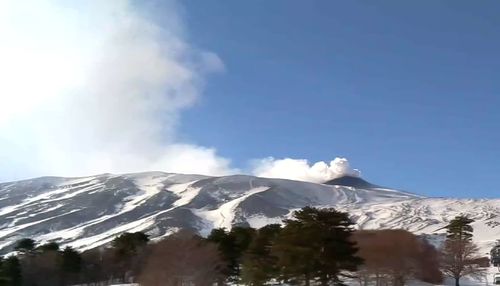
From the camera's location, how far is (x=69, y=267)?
9581 centimetres

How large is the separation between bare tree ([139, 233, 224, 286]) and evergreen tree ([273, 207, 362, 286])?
47.4 feet

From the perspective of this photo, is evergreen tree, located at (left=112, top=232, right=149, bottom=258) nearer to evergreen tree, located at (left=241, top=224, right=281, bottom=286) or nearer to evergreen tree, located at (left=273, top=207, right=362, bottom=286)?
evergreen tree, located at (left=241, top=224, right=281, bottom=286)

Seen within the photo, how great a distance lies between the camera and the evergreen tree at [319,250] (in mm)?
49719

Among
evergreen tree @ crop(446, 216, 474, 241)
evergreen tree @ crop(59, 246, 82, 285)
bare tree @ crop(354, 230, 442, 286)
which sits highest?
evergreen tree @ crop(446, 216, 474, 241)

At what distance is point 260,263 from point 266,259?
949 mm

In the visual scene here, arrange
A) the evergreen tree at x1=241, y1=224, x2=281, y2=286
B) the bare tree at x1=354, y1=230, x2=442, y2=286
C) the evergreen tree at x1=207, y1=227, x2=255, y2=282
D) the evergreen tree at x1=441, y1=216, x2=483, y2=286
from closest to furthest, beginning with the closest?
the evergreen tree at x1=241, y1=224, x2=281, y2=286 < the bare tree at x1=354, y1=230, x2=442, y2=286 < the evergreen tree at x1=207, y1=227, x2=255, y2=282 < the evergreen tree at x1=441, y1=216, x2=483, y2=286

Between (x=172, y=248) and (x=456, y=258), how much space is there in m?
37.3

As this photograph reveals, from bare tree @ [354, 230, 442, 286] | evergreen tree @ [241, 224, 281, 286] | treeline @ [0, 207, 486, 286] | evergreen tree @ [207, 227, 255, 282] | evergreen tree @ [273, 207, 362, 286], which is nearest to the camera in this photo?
evergreen tree @ [273, 207, 362, 286]

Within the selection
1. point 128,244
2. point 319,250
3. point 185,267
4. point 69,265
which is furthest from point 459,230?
point 69,265

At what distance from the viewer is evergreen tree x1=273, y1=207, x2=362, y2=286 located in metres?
49.7

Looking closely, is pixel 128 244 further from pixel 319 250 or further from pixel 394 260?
pixel 319 250

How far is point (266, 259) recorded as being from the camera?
6369 cm

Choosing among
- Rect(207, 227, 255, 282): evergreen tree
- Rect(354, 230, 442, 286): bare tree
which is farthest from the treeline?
Rect(354, 230, 442, 286): bare tree

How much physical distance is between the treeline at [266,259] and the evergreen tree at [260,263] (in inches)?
3.7
